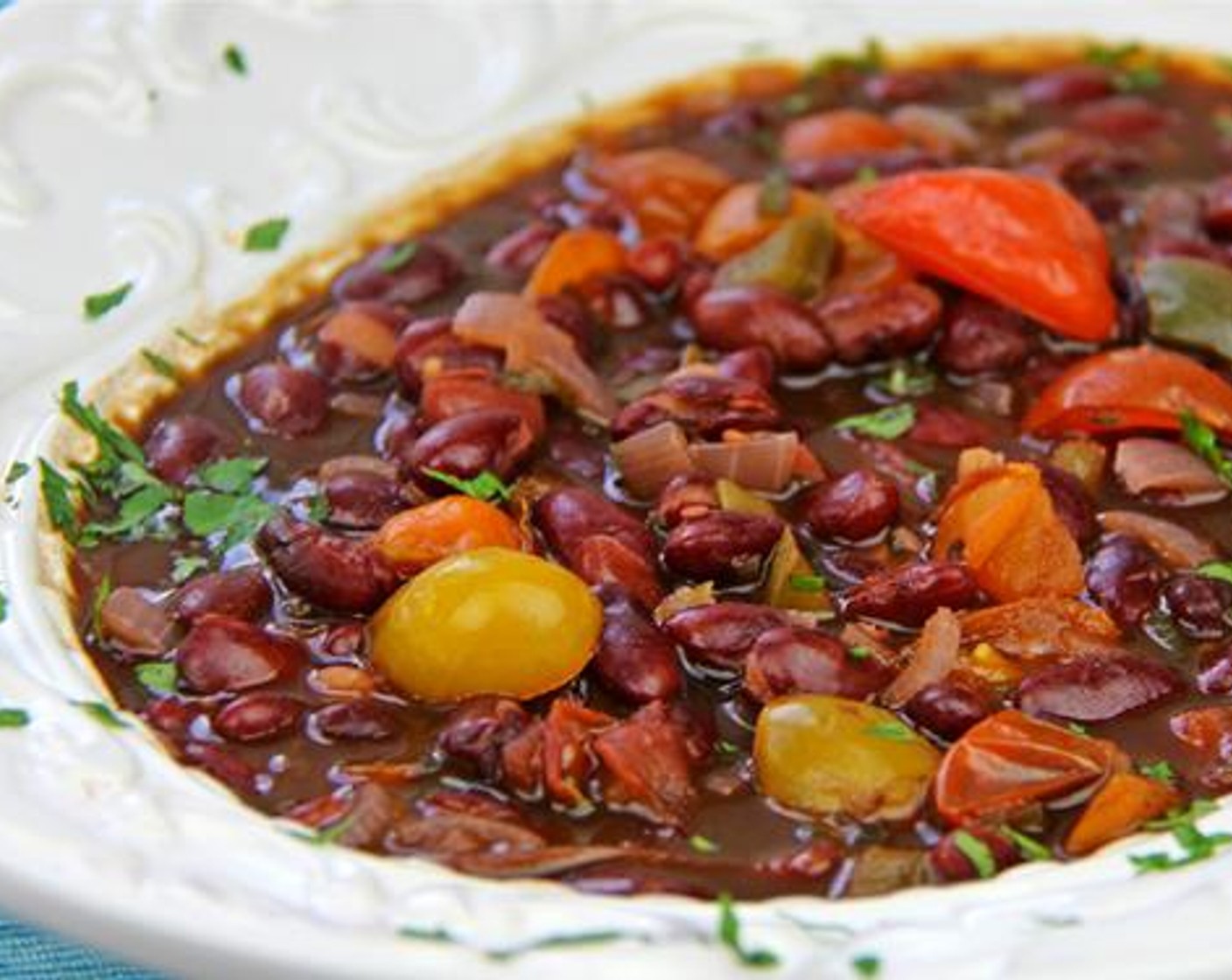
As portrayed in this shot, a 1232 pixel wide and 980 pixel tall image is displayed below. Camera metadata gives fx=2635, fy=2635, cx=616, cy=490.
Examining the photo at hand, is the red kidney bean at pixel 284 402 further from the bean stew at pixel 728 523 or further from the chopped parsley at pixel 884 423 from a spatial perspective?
the chopped parsley at pixel 884 423

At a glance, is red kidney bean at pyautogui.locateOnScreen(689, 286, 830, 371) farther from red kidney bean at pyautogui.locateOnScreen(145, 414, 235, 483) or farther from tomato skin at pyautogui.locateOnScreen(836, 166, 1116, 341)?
red kidney bean at pyautogui.locateOnScreen(145, 414, 235, 483)

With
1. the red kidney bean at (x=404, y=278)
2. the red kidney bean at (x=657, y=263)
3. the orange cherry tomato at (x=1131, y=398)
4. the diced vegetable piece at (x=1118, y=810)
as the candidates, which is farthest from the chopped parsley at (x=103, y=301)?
the diced vegetable piece at (x=1118, y=810)

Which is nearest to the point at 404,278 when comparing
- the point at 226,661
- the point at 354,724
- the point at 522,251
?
the point at 522,251

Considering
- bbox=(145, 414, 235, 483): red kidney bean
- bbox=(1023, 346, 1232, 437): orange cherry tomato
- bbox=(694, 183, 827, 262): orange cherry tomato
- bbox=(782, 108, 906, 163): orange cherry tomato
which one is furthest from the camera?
bbox=(782, 108, 906, 163): orange cherry tomato

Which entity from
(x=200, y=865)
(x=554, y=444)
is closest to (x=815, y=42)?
(x=554, y=444)

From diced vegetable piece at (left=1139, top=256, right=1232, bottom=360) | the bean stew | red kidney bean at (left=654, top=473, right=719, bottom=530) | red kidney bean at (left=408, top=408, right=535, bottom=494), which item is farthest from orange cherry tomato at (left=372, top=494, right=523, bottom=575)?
diced vegetable piece at (left=1139, top=256, right=1232, bottom=360)

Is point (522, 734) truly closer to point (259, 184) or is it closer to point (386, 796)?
point (386, 796)

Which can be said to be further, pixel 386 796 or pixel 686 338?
pixel 686 338
